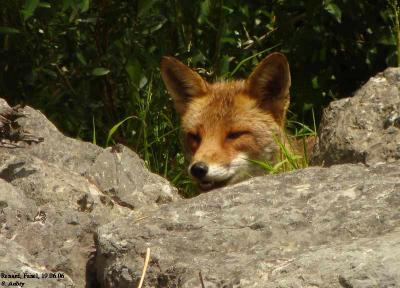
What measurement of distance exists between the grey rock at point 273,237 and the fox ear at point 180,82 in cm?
308

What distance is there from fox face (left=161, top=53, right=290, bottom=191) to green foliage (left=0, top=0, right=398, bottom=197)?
19cm

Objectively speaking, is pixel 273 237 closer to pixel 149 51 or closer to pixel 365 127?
pixel 365 127

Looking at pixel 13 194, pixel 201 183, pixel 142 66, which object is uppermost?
pixel 13 194

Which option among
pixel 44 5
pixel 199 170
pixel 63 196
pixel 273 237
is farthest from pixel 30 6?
pixel 273 237

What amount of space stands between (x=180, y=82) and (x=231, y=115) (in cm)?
50

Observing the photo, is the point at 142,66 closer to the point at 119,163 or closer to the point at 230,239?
the point at 119,163

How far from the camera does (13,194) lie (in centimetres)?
455

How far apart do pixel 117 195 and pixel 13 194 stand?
802 millimetres

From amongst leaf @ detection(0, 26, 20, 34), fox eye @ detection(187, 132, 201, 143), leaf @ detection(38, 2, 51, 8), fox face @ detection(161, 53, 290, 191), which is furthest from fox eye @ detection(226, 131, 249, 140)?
leaf @ detection(0, 26, 20, 34)

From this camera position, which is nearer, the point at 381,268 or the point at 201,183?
the point at 381,268

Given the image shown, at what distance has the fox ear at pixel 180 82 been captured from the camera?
7562mm

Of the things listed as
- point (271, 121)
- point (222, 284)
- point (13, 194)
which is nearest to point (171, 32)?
point (271, 121)

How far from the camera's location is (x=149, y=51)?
8.20 metres

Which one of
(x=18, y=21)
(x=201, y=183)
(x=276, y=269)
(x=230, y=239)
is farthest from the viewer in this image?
(x=18, y=21)
